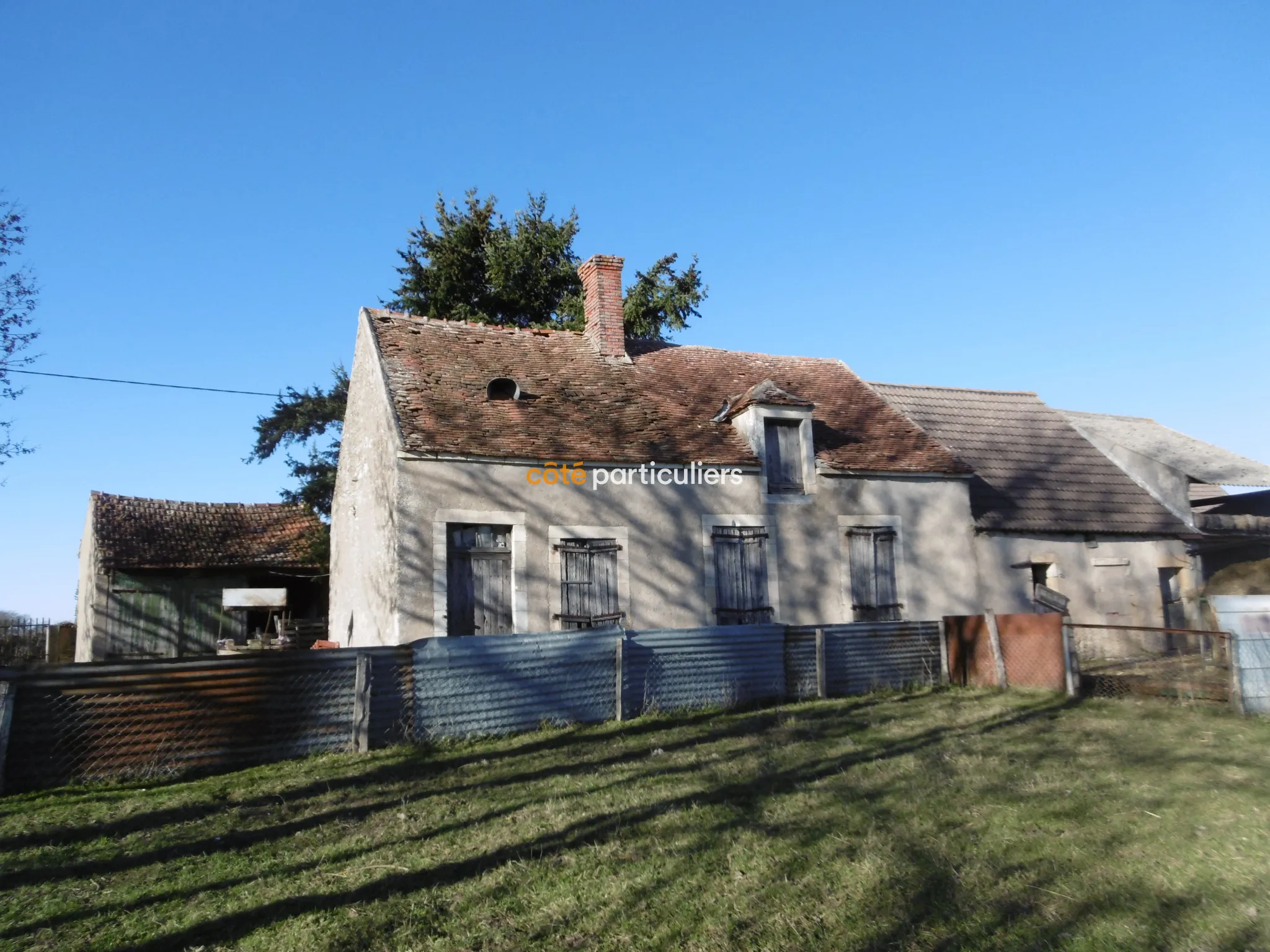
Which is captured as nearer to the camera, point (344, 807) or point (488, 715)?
point (344, 807)

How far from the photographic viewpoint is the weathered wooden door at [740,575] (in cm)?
1450

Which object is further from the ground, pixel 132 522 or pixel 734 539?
pixel 132 522

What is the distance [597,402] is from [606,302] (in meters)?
2.87

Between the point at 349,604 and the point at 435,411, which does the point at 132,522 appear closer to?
the point at 349,604

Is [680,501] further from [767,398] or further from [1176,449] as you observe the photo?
[1176,449]

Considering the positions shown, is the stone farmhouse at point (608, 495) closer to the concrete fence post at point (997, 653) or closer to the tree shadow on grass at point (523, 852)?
the concrete fence post at point (997, 653)

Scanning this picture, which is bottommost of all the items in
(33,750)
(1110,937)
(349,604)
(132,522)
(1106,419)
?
(1110,937)

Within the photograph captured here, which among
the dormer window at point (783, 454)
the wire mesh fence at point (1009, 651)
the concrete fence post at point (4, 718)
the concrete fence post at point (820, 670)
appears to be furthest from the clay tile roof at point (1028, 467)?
the concrete fence post at point (4, 718)

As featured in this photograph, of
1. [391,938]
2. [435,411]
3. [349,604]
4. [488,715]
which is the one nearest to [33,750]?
[488,715]

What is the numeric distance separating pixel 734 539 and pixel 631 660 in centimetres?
422

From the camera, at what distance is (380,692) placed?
31.2 ft

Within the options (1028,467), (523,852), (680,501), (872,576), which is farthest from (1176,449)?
(523,852)

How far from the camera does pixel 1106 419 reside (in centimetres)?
2255

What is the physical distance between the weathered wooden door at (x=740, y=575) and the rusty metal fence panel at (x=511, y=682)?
395 cm
